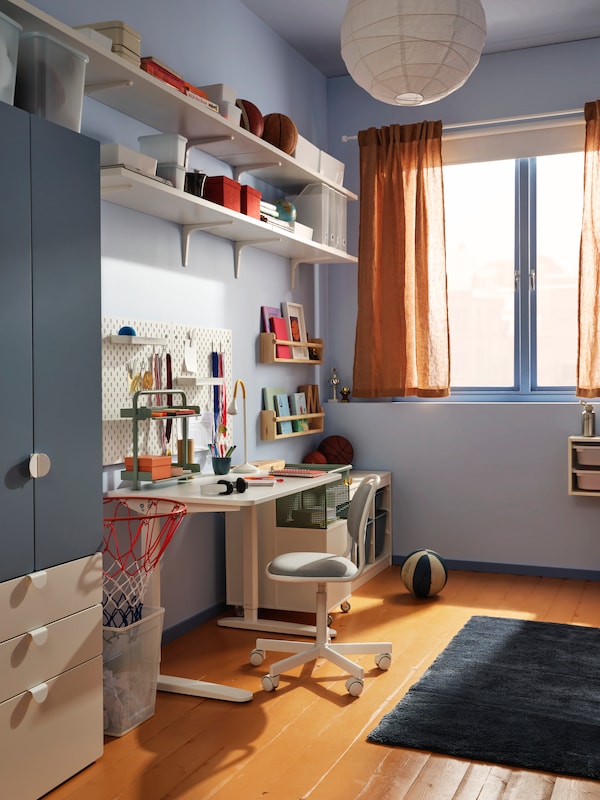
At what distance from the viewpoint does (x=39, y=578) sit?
7.30ft

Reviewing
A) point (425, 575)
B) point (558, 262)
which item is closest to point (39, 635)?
point (425, 575)

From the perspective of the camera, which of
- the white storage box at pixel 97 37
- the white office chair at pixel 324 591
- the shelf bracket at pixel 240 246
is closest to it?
the white storage box at pixel 97 37

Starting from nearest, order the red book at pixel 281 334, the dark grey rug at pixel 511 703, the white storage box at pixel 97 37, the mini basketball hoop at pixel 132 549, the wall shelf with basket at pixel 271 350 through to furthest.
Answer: the dark grey rug at pixel 511 703 < the white storage box at pixel 97 37 < the mini basketball hoop at pixel 132 549 < the wall shelf with basket at pixel 271 350 < the red book at pixel 281 334

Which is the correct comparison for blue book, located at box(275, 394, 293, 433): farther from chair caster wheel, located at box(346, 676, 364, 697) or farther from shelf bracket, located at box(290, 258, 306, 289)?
chair caster wheel, located at box(346, 676, 364, 697)

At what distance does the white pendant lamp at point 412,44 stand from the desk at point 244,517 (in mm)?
1473

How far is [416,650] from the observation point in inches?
134

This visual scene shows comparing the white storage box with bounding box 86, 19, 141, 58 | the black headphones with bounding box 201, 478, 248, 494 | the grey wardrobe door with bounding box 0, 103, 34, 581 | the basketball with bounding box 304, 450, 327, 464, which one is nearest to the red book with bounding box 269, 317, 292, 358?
the basketball with bounding box 304, 450, 327, 464

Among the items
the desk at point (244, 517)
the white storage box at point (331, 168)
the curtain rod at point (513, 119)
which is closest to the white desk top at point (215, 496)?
the desk at point (244, 517)

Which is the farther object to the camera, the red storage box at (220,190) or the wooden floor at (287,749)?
the red storage box at (220,190)

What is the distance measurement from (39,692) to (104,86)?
1.96m

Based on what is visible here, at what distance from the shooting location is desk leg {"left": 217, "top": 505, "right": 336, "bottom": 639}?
12.0ft

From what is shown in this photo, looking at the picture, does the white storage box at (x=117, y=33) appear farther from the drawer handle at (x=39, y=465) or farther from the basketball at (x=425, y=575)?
the basketball at (x=425, y=575)

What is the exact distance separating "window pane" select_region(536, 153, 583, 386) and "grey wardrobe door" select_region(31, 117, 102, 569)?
308 cm

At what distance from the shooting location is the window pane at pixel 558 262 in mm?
4742
